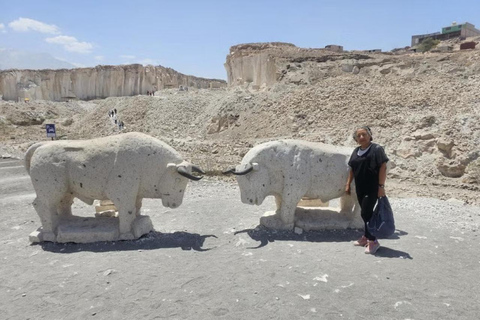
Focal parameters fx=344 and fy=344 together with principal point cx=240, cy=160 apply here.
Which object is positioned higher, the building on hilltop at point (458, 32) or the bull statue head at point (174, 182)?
the building on hilltop at point (458, 32)

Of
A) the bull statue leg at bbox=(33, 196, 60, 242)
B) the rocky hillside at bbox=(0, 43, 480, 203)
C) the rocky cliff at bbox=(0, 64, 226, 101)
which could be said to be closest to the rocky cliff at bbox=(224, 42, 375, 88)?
the rocky hillside at bbox=(0, 43, 480, 203)

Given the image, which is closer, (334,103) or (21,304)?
(21,304)

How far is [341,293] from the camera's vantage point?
4074mm

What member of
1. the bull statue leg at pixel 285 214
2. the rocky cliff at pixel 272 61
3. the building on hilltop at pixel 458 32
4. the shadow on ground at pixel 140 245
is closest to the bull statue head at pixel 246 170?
the bull statue leg at pixel 285 214

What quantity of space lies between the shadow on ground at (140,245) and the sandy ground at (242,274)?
2 centimetres

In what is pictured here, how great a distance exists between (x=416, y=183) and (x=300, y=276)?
898 centimetres

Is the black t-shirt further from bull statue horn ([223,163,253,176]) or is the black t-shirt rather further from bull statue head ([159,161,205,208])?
bull statue head ([159,161,205,208])

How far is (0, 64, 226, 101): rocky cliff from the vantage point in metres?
51.7

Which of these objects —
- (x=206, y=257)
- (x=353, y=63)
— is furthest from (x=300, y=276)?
(x=353, y=63)

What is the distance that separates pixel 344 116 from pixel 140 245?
43.8 feet

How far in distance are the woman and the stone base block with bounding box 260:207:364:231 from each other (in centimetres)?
95

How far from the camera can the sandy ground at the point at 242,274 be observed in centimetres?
381

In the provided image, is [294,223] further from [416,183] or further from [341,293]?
[416,183]

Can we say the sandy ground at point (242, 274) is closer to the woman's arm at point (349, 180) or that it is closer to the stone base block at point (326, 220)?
the stone base block at point (326, 220)
